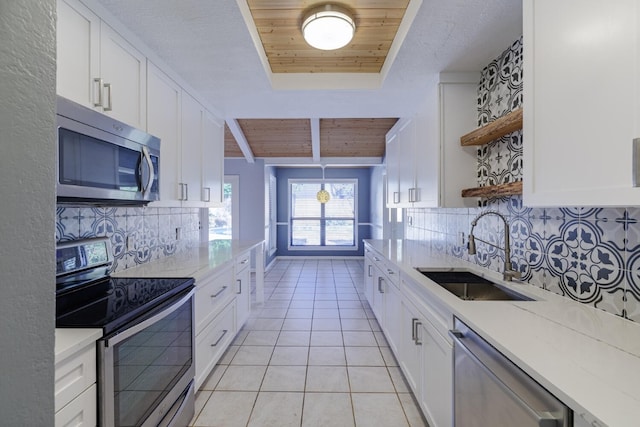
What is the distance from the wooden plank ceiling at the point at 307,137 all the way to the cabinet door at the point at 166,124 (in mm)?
2300

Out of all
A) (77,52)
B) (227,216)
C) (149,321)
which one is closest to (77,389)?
(149,321)

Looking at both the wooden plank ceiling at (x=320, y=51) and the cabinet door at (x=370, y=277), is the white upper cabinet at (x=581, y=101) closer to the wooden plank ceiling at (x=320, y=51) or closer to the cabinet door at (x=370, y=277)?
the wooden plank ceiling at (x=320, y=51)

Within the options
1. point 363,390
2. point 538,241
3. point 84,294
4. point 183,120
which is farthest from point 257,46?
point 363,390

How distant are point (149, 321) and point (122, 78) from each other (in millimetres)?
1343

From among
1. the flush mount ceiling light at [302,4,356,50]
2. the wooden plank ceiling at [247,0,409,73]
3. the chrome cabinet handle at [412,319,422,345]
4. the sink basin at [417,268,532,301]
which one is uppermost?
the wooden plank ceiling at [247,0,409,73]

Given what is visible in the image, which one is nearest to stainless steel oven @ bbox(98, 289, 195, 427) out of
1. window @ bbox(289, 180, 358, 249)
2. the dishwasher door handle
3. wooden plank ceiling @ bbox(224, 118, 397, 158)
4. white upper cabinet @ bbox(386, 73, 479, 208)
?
the dishwasher door handle

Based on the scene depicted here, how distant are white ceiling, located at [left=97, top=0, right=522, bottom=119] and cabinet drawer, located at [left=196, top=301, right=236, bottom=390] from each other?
188 centimetres

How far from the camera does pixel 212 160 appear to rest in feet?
10.2

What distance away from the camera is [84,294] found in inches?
58.4

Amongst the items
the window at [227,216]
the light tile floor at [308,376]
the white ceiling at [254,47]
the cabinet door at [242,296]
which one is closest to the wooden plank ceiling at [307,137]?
the window at [227,216]

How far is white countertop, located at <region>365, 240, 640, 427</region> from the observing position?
0.68m

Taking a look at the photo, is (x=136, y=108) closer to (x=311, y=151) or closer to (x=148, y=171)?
(x=148, y=171)

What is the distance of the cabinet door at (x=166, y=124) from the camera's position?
200 cm

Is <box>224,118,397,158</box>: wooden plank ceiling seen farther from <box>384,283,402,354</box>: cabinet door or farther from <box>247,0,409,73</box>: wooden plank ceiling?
<box>384,283,402,354</box>: cabinet door
